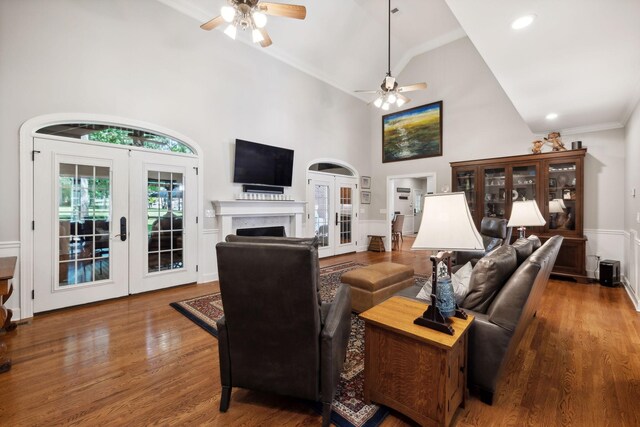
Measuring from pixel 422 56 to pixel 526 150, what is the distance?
337cm

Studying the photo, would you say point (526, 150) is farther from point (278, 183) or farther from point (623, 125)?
point (278, 183)

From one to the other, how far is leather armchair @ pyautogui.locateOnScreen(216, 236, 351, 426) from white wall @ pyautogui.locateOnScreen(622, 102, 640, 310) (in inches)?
165

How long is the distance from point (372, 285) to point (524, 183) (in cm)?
413

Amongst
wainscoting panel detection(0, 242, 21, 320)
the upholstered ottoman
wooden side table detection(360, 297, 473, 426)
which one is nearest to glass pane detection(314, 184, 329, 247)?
the upholstered ottoman

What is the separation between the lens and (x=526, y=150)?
17.6ft

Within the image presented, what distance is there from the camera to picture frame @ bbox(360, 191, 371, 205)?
7613mm

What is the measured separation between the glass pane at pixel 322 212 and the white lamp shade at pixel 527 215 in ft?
12.5

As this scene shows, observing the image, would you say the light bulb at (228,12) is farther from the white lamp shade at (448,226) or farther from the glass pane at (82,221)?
the white lamp shade at (448,226)

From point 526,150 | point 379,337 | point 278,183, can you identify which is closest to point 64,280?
point 278,183

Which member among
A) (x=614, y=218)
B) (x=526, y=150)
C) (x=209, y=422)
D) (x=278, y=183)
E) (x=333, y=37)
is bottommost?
(x=209, y=422)

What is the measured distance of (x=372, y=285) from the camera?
114 inches

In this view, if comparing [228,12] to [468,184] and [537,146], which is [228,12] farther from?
[537,146]

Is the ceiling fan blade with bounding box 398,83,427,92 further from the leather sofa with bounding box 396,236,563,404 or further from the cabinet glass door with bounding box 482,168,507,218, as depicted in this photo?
the leather sofa with bounding box 396,236,563,404

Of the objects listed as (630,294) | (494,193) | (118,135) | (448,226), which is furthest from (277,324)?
(494,193)
